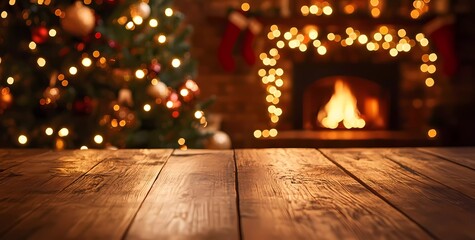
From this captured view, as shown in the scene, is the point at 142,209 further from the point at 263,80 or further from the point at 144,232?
the point at 263,80

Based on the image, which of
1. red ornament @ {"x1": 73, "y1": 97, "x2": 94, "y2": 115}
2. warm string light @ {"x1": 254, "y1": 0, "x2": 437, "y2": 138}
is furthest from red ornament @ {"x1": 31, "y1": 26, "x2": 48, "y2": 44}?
warm string light @ {"x1": 254, "y1": 0, "x2": 437, "y2": 138}

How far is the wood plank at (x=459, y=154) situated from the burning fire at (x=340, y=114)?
3.32 metres

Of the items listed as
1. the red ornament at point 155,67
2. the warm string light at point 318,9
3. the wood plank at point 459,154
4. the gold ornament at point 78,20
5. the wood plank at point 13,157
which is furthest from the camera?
the warm string light at point 318,9

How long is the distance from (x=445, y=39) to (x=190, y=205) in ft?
15.0

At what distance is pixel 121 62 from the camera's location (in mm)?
3408

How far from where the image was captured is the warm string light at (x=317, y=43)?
5355 millimetres

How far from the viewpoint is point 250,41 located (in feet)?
17.2

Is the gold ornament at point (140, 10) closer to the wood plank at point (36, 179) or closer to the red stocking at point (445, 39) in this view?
the wood plank at point (36, 179)

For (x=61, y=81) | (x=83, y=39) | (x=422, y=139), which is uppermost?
(x=83, y=39)

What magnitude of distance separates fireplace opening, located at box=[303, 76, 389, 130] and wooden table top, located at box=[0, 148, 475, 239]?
354 cm

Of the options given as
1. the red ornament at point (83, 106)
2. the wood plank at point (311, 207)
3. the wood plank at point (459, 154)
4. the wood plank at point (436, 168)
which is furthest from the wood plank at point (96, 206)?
the red ornament at point (83, 106)

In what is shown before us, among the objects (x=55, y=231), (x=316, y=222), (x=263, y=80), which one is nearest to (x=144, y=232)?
(x=55, y=231)

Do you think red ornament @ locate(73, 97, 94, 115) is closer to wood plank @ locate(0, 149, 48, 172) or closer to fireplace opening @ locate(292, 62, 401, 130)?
wood plank @ locate(0, 149, 48, 172)

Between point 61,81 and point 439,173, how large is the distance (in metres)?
2.30
